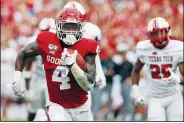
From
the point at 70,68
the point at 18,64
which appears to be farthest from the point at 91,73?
the point at 18,64

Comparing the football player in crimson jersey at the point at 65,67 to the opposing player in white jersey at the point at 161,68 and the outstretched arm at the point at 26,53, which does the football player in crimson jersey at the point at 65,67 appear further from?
the opposing player in white jersey at the point at 161,68

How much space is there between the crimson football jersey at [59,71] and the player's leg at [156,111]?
1.48m

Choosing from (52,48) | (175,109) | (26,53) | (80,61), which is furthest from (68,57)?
(175,109)

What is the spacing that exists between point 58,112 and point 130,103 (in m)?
5.12

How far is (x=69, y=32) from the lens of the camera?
6723mm

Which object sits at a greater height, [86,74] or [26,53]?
[26,53]

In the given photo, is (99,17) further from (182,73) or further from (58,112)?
(58,112)

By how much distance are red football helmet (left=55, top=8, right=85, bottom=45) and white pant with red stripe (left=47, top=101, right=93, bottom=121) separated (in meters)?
0.65

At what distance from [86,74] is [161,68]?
81.8 inches

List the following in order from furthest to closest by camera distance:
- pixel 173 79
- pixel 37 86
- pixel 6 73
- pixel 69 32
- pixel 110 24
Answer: pixel 110 24, pixel 6 73, pixel 37 86, pixel 173 79, pixel 69 32

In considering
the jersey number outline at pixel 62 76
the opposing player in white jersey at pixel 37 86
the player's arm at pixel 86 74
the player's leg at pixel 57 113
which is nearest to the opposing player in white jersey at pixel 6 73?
the opposing player in white jersey at pixel 37 86

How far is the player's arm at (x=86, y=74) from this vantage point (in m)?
6.46

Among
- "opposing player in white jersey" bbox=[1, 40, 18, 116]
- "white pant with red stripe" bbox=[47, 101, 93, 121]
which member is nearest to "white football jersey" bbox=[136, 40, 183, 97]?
"white pant with red stripe" bbox=[47, 101, 93, 121]

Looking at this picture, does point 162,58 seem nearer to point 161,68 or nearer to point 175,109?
point 161,68
